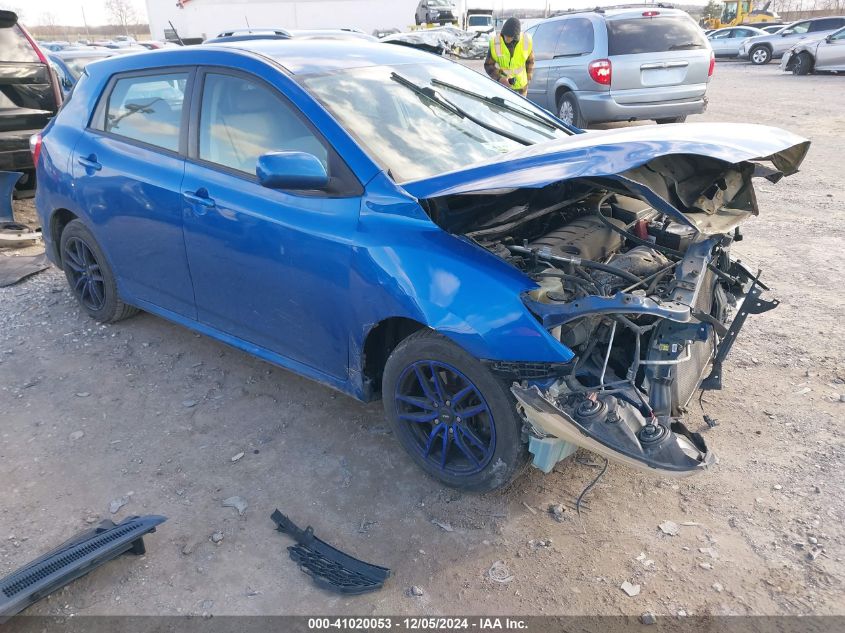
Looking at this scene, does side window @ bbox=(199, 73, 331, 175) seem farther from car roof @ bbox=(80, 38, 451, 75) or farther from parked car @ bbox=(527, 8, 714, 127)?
parked car @ bbox=(527, 8, 714, 127)

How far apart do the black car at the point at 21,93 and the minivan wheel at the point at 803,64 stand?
21.2 meters

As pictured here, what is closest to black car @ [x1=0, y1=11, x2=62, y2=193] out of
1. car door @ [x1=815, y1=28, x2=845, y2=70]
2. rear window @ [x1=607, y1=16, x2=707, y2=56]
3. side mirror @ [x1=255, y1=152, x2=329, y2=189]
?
side mirror @ [x1=255, y1=152, x2=329, y2=189]

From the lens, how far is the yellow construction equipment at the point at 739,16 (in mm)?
40531

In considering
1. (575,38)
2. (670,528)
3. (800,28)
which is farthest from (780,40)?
(670,528)

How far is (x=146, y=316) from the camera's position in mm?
4977

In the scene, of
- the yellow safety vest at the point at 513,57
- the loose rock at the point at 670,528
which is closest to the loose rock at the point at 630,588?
the loose rock at the point at 670,528

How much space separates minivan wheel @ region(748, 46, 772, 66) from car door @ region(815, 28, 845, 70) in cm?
690

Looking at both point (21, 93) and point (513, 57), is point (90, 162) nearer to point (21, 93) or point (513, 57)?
point (21, 93)

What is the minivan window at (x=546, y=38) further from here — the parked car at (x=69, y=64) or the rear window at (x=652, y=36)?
the parked car at (x=69, y=64)

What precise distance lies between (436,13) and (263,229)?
39.6 m

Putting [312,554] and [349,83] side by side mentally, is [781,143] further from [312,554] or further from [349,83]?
[312,554]

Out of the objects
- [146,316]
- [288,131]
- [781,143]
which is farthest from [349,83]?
[146,316]

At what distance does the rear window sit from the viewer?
9.92m

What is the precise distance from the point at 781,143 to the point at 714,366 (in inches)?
41.0
